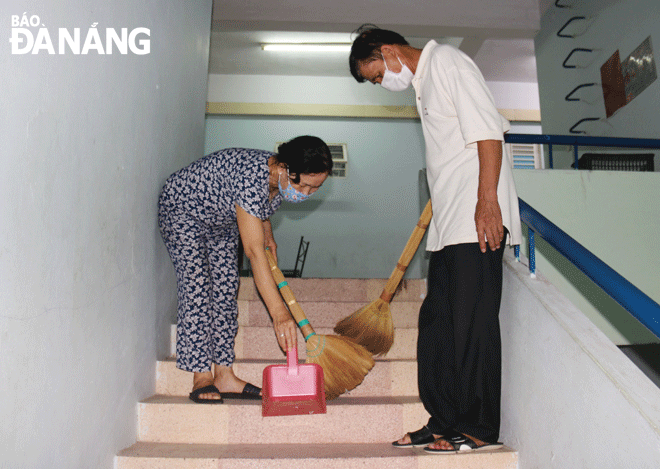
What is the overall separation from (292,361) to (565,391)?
0.80 metres

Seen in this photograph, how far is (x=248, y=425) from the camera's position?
1.83 metres

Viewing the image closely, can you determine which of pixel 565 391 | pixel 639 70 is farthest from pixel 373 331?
pixel 639 70

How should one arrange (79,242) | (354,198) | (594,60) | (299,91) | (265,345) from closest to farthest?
(79,242), (265,345), (594,60), (354,198), (299,91)

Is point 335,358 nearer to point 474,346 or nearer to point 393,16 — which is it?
point 474,346

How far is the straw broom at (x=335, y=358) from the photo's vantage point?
193cm

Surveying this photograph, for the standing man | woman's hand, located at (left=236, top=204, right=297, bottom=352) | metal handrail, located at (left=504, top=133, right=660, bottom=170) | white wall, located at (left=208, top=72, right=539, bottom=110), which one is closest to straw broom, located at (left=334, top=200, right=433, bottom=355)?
the standing man

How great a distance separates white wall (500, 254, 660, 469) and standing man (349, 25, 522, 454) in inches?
3.6

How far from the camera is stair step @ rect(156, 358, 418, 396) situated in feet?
6.86

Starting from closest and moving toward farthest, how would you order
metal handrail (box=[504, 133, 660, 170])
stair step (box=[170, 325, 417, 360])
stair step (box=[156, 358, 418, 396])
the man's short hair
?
the man's short hair → stair step (box=[156, 358, 418, 396]) → stair step (box=[170, 325, 417, 360]) → metal handrail (box=[504, 133, 660, 170])

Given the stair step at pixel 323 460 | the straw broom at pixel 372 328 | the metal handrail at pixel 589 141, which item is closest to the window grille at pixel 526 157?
the metal handrail at pixel 589 141

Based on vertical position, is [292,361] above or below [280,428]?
above

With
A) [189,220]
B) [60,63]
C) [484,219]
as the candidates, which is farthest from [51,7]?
[484,219]

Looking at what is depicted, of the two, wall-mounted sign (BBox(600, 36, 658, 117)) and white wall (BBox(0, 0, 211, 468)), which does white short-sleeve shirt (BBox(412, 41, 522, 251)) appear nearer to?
white wall (BBox(0, 0, 211, 468))

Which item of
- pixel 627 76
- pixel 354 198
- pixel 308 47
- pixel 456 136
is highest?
pixel 308 47
